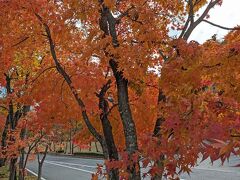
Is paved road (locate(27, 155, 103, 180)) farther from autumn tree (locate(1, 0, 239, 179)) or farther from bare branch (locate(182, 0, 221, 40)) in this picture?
bare branch (locate(182, 0, 221, 40))

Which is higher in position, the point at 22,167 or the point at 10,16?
the point at 10,16

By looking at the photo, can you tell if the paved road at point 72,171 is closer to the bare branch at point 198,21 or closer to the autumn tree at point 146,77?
the autumn tree at point 146,77

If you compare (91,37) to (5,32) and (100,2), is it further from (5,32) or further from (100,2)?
(5,32)

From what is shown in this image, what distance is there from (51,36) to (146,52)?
292cm

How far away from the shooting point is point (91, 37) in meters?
7.71

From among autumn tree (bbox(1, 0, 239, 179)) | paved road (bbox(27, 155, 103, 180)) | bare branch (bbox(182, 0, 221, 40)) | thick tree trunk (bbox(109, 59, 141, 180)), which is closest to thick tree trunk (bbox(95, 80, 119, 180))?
autumn tree (bbox(1, 0, 239, 179))

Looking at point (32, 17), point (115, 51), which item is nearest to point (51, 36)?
point (32, 17)

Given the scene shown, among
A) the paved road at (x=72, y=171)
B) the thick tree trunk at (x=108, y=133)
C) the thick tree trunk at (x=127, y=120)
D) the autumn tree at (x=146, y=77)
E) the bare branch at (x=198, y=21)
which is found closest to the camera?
the autumn tree at (x=146, y=77)

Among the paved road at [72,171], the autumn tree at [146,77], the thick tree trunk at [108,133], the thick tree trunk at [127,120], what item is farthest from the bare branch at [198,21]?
the paved road at [72,171]

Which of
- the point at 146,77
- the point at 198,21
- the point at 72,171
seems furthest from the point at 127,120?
the point at 72,171

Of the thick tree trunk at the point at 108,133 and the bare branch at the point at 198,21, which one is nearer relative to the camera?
the bare branch at the point at 198,21

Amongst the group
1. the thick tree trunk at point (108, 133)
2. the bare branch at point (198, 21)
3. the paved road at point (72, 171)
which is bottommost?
the paved road at point (72, 171)

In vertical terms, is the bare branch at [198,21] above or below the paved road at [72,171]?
above

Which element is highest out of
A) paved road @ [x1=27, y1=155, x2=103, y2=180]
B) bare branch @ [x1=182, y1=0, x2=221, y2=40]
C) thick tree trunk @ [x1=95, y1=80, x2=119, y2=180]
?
bare branch @ [x1=182, y1=0, x2=221, y2=40]
